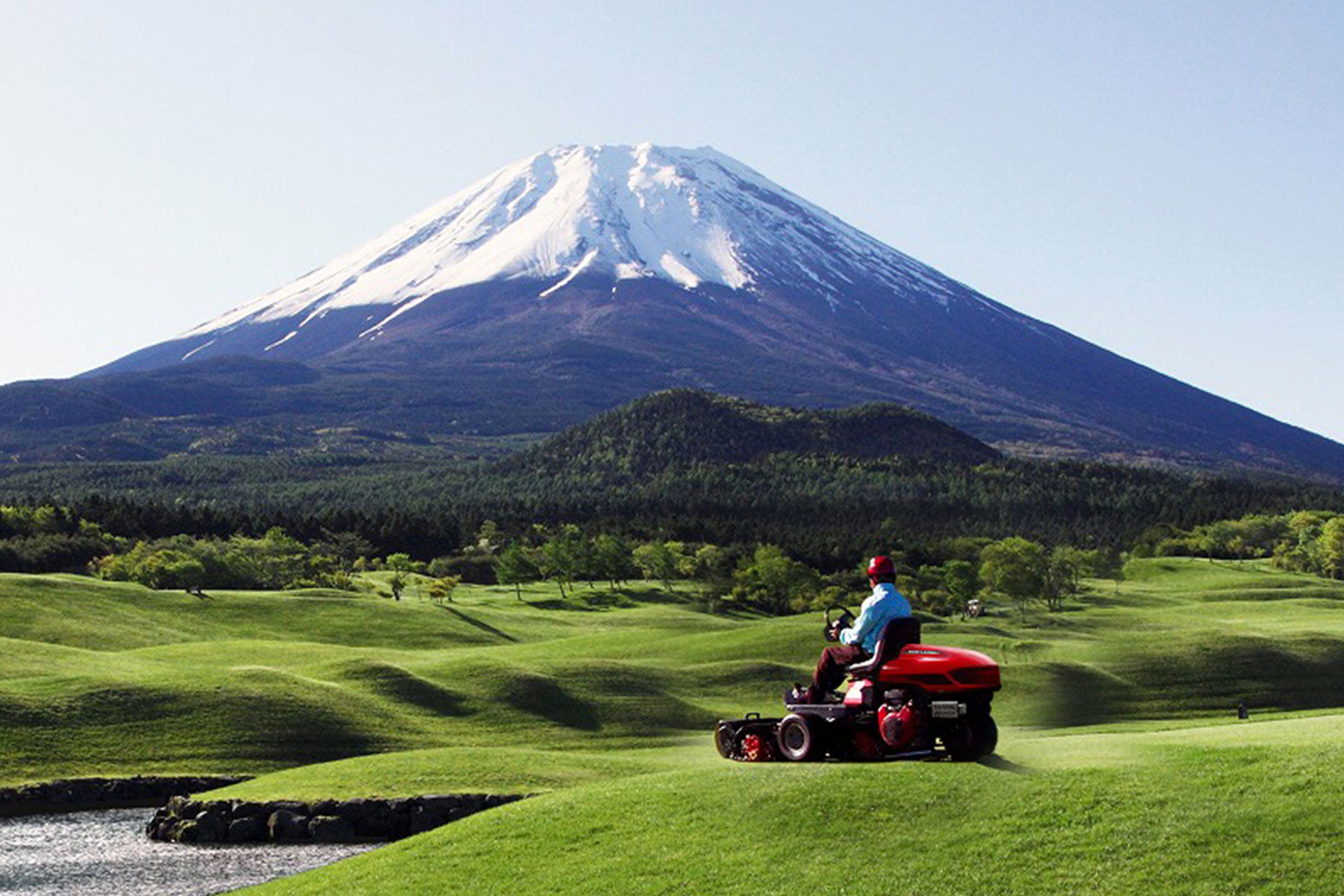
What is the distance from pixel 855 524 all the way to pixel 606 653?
103 metres

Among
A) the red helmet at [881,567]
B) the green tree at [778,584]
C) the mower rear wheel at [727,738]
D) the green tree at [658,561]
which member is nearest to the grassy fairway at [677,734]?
the mower rear wheel at [727,738]

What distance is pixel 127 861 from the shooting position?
35.7 m

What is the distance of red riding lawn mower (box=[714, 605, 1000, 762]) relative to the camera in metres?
22.7

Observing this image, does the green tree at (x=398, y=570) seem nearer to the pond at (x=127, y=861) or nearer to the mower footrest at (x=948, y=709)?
the pond at (x=127, y=861)

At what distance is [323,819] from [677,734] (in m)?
20.0

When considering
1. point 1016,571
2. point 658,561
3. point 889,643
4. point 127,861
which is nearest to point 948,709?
point 889,643

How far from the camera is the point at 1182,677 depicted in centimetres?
6312

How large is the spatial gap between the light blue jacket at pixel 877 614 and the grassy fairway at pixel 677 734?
88.8 inches

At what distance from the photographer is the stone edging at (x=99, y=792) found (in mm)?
43812

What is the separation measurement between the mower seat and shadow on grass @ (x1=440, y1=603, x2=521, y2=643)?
68726mm

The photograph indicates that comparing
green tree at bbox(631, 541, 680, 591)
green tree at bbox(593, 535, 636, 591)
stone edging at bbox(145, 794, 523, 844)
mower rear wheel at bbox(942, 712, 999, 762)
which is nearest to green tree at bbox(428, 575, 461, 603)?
green tree at bbox(593, 535, 636, 591)

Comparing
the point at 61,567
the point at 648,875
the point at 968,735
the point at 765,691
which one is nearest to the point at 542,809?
the point at 648,875

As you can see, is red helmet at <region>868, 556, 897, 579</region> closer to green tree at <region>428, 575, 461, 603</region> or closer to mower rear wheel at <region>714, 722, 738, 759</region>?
mower rear wheel at <region>714, 722, 738, 759</region>

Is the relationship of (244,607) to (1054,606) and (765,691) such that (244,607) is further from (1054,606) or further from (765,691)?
(1054,606)
